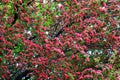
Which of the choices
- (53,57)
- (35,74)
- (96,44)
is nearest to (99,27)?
(96,44)

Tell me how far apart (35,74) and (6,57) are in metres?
1.06

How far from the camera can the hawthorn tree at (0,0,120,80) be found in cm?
927

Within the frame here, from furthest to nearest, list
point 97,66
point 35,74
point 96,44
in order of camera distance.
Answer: point 96,44, point 35,74, point 97,66

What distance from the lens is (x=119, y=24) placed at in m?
10.6

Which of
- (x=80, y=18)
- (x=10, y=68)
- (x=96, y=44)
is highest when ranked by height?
(x=80, y=18)

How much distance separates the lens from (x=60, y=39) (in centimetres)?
984

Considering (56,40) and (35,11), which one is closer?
(56,40)

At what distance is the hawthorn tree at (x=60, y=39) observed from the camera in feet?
30.4

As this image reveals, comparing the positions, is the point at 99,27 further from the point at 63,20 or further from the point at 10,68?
the point at 10,68

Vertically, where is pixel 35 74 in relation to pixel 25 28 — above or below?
below

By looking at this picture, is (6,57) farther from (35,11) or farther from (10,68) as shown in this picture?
(35,11)

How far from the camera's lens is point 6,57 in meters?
9.38

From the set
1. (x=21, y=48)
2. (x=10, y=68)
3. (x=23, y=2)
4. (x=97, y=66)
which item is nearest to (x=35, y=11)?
(x=23, y=2)

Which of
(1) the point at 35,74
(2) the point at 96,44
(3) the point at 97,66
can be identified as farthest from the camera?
(2) the point at 96,44
